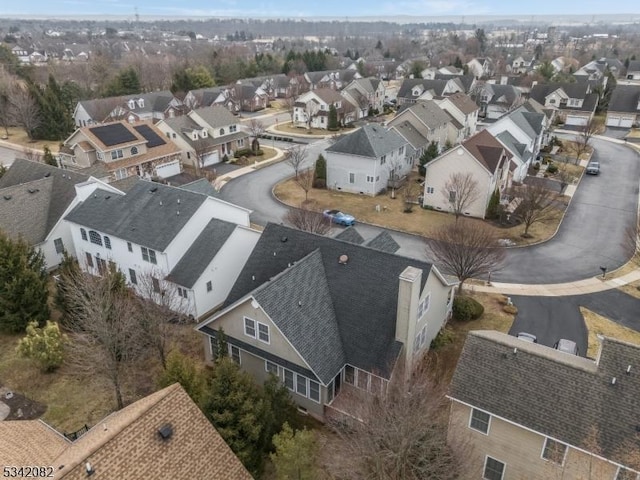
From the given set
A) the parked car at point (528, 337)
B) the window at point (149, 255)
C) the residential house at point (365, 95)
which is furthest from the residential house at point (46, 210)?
the residential house at point (365, 95)

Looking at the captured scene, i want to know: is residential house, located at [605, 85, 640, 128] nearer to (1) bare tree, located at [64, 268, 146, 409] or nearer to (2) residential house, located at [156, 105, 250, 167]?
(2) residential house, located at [156, 105, 250, 167]

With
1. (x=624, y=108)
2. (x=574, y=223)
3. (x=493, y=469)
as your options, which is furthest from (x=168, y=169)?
(x=624, y=108)

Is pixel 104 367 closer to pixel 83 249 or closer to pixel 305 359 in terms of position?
pixel 305 359

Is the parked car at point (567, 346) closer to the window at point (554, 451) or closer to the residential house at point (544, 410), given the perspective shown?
the residential house at point (544, 410)

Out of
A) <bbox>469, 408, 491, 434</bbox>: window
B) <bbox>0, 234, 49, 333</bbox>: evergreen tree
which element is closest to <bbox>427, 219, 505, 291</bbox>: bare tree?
<bbox>469, 408, 491, 434</bbox>: window

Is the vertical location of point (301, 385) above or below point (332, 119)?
above

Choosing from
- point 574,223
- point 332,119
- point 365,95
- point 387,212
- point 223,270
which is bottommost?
point 387,212

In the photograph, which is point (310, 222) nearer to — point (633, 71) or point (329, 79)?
point (329, 79)
